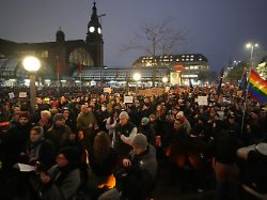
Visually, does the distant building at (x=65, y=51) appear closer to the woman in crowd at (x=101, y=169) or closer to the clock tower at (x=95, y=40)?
the clock tower at (x=95, y=40)

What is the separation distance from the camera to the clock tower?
10188 centimetres

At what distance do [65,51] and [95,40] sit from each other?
734 inches

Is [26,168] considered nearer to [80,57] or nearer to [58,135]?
[58,135]

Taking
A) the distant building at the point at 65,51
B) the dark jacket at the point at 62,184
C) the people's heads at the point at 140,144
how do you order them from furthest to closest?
the distant building at the point at 65,51 → the people's heads at the point at 140,144 → the dark jacket at the point at 62,184

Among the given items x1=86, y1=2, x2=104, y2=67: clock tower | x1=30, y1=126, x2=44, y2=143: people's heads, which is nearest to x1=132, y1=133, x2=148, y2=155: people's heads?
x1=30, y1=126, x2=44, y2=143: people's heads

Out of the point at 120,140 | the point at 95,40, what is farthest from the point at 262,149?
the point at 95,40

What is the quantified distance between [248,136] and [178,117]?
246 cm

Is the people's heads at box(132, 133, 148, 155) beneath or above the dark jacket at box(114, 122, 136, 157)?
above

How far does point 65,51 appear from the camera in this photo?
8612cm

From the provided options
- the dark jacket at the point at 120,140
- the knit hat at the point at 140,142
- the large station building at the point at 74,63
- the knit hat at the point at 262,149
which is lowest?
the dark jacket at the point at 120,140

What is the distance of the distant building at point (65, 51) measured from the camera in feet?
277

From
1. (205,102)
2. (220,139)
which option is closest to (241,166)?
(220,139)

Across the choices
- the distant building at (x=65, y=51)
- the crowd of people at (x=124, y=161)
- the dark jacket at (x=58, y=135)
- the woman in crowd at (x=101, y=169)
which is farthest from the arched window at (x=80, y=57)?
the woman in crowd at (x=101, y=169)

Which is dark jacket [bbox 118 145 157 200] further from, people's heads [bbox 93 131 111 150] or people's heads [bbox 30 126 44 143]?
people's heads [bbox 30 126 44 143]
